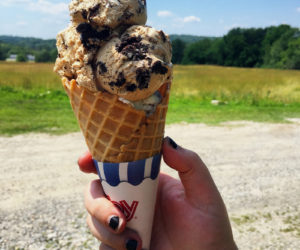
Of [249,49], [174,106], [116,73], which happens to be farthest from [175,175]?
[249,49]

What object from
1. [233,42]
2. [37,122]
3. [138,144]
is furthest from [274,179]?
[233,42]

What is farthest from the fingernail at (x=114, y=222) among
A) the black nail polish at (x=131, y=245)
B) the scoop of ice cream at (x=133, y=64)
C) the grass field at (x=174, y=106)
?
the grass field at (x=174, y=106)

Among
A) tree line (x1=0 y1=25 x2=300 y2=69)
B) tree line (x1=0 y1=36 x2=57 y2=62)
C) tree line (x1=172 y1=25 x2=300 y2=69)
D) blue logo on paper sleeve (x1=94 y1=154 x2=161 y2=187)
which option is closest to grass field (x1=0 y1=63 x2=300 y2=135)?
tree line (x1=0 y1=36 x2=57 y2=62)

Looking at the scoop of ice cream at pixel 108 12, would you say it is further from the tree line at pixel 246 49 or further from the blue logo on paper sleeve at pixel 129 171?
the tree line at pixel 246 49

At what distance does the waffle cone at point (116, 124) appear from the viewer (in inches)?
59.3

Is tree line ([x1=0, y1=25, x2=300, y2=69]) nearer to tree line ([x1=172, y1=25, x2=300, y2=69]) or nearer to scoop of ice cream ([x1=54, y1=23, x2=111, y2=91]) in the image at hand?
tree line ([x1=172, y1=25, x2=300, y2=69])

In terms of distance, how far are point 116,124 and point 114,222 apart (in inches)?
21.1

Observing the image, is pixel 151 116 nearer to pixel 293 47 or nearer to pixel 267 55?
pixel 293 47

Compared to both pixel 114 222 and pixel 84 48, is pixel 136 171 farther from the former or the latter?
pixel 84 48

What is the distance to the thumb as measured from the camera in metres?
1.76

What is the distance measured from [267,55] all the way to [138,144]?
183 feet

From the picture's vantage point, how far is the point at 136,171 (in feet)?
5.29

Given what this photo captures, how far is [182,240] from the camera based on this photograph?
1.82m

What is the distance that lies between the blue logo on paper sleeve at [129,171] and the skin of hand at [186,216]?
0.48 feet
